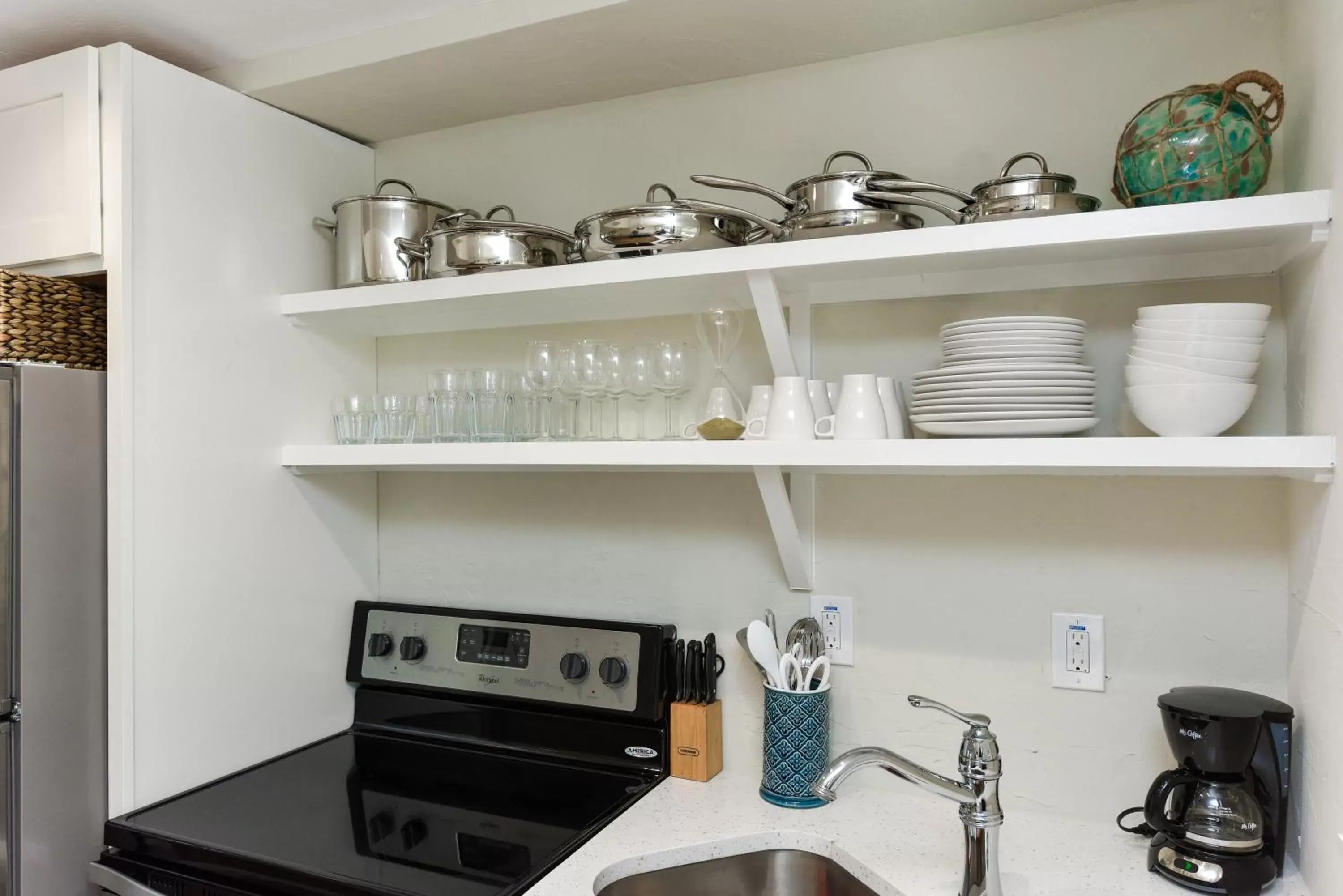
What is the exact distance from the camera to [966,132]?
155 centimetres

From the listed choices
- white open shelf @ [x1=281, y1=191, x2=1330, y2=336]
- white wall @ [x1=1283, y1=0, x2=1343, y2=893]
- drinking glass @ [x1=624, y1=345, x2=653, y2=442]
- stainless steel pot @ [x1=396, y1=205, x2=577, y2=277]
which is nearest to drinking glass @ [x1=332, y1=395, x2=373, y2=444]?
white open shelf @ [x1=281, y1=191, x2=1330, y2=336]

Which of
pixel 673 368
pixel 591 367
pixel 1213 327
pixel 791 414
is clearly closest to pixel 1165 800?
pixel 1213 327

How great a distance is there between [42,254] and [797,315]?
1.32 meters

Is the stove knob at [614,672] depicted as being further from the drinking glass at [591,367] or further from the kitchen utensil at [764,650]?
the drinking glass at [591,367]

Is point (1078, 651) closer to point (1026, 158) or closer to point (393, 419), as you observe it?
point (1026, 158)

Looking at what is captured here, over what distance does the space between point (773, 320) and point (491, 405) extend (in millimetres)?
571

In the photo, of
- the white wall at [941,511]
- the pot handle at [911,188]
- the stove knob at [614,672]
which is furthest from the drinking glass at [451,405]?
the pot handle at [911,188]

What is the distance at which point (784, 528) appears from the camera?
1.55 m

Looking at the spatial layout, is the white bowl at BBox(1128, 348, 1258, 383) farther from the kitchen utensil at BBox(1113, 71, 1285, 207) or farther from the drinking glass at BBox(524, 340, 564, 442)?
the drinking glass at BBox(524, 340, 564, 442)

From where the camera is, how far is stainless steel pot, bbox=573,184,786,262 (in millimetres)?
1446

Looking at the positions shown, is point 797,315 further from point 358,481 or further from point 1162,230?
point 358,481

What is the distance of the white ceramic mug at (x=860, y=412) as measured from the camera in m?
1.36

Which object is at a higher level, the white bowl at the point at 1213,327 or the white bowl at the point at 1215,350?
the white bowl at the point at 1213,327

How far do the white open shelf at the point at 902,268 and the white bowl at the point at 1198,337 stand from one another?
0.12m
